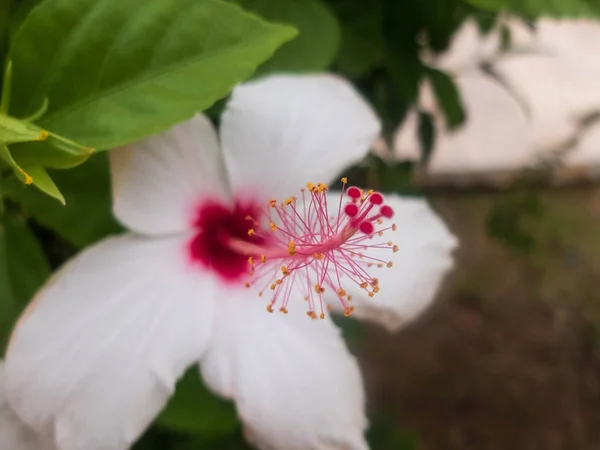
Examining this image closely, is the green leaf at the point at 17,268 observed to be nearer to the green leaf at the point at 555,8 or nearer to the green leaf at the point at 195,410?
the green leaf at the point at 195,410

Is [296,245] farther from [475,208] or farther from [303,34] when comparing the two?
[475,208]

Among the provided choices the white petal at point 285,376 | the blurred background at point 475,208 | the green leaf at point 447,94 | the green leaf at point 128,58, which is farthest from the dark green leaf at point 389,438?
the green leaf at point 128,58

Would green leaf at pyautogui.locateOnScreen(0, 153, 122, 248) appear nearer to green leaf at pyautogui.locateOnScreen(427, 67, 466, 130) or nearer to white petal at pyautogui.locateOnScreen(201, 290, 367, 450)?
white petal at pyautogui.locateOnScreen(201, 290, 367, 450)

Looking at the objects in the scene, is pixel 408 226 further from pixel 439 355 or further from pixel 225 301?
pixel 439 355

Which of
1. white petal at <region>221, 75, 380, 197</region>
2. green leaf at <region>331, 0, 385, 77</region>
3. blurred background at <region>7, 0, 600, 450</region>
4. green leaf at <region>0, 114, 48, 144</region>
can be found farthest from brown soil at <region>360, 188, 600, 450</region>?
green leaf at <region>0, 114, 48, 144</region>

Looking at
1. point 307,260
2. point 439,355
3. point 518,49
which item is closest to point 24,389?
point 307,260

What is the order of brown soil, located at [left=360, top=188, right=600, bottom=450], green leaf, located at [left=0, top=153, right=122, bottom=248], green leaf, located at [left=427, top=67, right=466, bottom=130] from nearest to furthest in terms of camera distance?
green leaf, located at [left=0, top=153, right=122, bottom=248], green leaf, located at [left=427, top=67, right=466, bottom=130], brown soil, located at [left=360, top=188, right=600, bottom=450]
